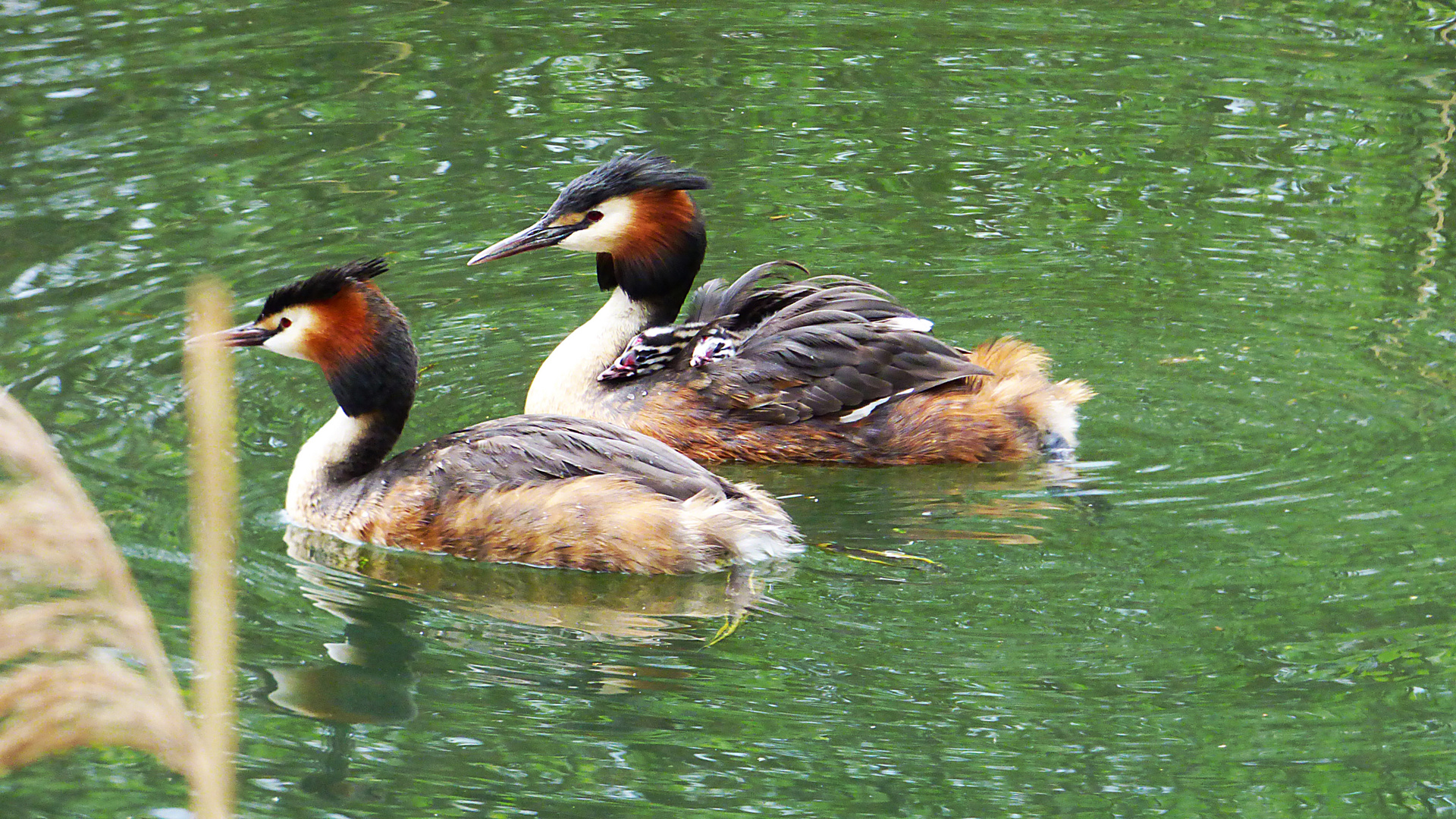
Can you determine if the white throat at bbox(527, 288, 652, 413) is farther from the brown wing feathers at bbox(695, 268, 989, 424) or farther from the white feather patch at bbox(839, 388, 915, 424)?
the white feather patch at bbox(839, 388, 915, 424)

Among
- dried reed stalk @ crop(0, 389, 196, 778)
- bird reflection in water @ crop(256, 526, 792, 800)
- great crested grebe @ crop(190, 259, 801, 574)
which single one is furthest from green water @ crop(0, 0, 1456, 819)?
dried reed stalk @ crop(0, 389, 196, 778)

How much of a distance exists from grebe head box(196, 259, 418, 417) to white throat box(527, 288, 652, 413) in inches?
36.3

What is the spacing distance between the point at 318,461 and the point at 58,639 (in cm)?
399

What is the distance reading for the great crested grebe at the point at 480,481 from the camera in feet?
17.2

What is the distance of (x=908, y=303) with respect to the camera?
7414 millimetres

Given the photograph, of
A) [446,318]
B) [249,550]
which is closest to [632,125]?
[446,318]

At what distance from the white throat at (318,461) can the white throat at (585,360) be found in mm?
935

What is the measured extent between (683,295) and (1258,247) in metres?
2.72

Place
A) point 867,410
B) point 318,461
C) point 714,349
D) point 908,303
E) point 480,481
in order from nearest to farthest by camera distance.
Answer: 1. point 480,481
2. point 318,461
3. point 867,410
4. point 714,349
5. point 908,303

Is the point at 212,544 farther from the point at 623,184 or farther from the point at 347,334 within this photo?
the point at 623,184

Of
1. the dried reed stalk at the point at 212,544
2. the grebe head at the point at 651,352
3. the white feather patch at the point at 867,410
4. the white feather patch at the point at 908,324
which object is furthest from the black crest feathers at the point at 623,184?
the dried reed stalk at the point at 212,544

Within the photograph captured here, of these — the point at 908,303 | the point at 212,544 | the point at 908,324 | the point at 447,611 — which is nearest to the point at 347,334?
the point at 447,611

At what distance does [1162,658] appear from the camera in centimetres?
454

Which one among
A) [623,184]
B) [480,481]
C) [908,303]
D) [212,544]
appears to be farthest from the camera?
[908,303]
